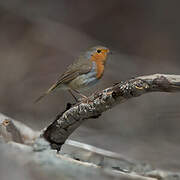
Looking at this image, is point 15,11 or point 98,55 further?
point 15,11

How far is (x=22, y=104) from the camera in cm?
509

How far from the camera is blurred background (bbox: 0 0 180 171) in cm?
462

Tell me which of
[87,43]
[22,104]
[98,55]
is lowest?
[22,104]

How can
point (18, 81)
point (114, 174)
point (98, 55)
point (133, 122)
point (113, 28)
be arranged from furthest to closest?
point (113, 28) → point (18, 81) → point (133, 122) → point (98, 55) → point (114, 174)

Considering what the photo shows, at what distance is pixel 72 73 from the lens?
3.09 metres

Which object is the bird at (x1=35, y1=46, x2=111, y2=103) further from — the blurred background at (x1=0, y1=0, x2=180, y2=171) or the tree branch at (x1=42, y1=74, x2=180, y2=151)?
the blurred background at (x1=0, y1=0, x2=180, y2=171)

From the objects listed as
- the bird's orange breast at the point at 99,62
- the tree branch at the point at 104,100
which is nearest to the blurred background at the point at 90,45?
the bird's orange breast at the point at 99,62

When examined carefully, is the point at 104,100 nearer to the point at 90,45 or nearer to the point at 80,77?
the point at 80,77

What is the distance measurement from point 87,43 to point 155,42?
852mm

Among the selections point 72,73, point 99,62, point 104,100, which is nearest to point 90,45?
point 99,62

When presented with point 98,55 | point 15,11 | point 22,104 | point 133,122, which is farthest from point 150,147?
point 15,11

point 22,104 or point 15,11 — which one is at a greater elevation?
point 15,11

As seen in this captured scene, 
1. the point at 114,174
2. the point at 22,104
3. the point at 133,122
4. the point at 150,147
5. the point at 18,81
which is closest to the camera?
the point at 114,174

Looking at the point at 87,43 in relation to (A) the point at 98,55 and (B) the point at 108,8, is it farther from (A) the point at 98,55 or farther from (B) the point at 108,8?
(A) the point at 98,55
